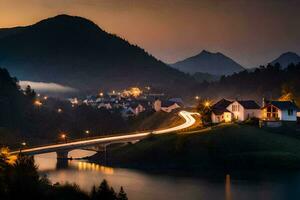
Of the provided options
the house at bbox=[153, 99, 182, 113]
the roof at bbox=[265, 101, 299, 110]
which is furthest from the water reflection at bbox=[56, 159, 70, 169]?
the house at bbox=[153, 99, 182, 113]

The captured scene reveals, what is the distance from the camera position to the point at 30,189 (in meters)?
48.6

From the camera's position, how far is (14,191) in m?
47.7

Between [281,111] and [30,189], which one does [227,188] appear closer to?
[30,189]

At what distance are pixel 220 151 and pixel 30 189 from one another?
48.0 meters

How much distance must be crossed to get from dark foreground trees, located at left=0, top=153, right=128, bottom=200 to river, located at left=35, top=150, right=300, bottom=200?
13458 mm

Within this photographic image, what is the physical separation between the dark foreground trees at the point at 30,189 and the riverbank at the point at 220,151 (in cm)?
Answer: 3807

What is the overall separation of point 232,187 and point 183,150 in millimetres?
21147

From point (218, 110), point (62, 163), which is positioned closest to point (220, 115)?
point (218, 110)

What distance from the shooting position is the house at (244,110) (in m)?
111

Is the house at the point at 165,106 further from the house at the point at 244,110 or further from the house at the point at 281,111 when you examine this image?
the house at the point at 281,111

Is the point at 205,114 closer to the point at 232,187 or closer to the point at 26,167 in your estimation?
the point at 232,187

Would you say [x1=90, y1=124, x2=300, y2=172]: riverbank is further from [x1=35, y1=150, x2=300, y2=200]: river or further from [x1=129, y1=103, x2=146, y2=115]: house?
[x1=129, y1=103, x2=146, y2=115]: house

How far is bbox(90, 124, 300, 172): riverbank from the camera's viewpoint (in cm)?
8900

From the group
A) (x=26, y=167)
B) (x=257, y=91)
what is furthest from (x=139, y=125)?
(x=26, y=167)
